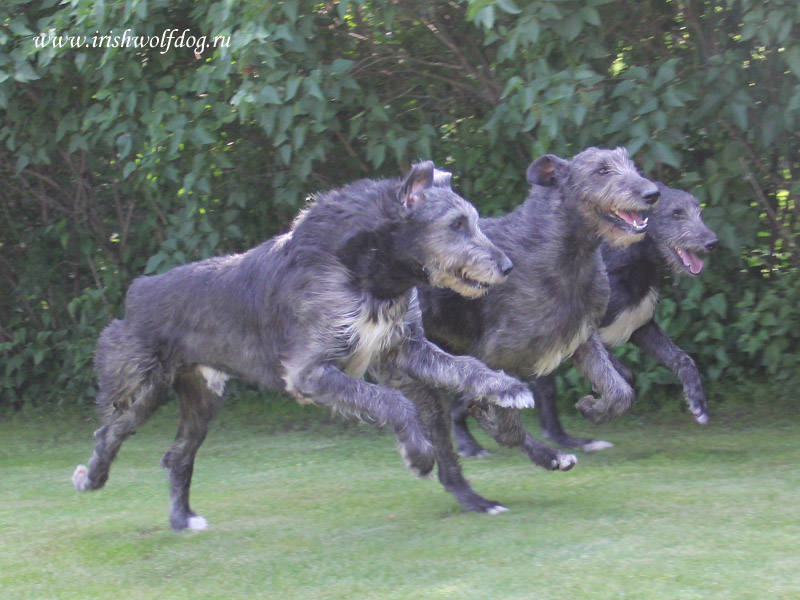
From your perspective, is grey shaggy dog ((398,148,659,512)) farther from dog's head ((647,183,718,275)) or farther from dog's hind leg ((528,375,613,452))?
dog's hind leg ((528,375,613,452))

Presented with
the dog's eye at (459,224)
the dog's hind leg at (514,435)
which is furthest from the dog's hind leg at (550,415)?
the dog's eye at (459,224)

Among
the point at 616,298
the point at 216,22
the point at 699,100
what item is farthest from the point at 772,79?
the point at 216,22

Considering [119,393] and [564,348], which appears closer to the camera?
[119,393]

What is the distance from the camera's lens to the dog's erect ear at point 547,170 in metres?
6.14

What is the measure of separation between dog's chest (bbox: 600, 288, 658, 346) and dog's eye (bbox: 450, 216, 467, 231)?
2220 millimetres

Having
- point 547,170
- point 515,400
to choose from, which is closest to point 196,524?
point 515,400

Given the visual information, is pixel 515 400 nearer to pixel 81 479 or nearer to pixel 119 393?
pixel 119 393

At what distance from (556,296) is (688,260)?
1383mm

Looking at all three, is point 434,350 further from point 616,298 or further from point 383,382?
point 616,298

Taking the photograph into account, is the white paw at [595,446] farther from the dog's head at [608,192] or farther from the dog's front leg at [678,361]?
the dog's head at [608,192]

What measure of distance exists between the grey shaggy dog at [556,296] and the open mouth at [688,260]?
78 cm

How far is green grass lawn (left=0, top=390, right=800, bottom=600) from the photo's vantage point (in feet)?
14.3

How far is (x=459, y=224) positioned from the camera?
5121mm

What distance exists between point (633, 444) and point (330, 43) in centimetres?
364
